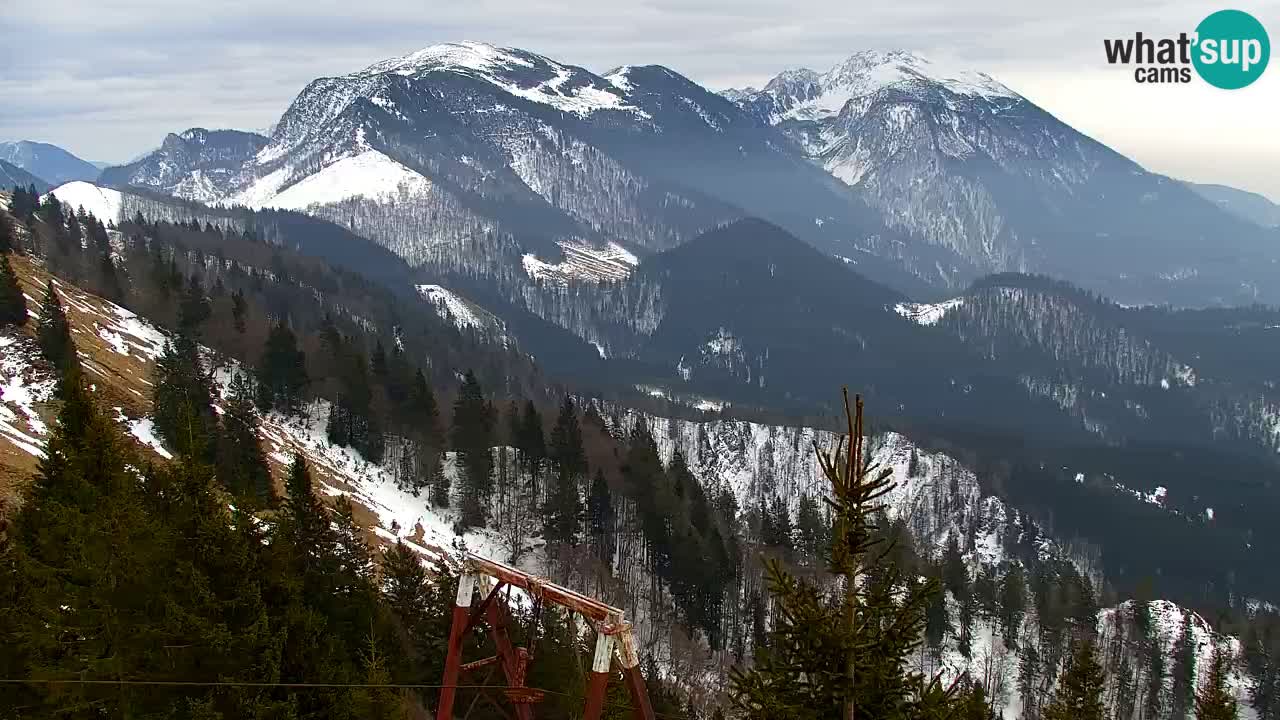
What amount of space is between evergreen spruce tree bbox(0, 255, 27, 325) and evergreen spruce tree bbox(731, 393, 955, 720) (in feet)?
258

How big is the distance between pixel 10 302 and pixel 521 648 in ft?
225

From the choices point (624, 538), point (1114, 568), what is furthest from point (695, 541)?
point (1114, 568)

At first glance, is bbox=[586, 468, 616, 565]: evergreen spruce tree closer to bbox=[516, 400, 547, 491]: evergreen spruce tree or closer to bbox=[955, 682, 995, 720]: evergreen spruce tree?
bbox=[516, 400, 547, 491]: evergreen spruce tree

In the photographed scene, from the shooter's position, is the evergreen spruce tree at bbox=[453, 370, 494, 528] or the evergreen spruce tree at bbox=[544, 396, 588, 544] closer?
the evergreen spruce tree at bbox=[453, 370, 494, 528]

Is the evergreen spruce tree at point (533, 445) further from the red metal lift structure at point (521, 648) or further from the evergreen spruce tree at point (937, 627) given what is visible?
the red metal lift structure at point (521, 648)

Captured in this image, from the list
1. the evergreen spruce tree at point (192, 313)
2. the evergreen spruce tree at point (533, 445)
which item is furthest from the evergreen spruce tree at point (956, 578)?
the evergreen spruce tree at point (192, 313)

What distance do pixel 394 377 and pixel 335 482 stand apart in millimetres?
26717

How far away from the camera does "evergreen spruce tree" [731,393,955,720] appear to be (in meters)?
12.1

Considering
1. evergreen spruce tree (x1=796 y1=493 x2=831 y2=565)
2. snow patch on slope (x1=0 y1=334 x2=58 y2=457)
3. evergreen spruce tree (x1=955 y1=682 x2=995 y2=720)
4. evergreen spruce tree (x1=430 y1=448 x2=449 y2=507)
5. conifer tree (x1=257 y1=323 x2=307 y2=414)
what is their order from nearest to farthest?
evergreen spruce tree (x1=955 y1=682 x2=995 y2=720), snow patch on slope (x1=0 y1=334 x2=58 y2=457), evergreen spruce tree (x1=430 y1=448 x2=449 y2=507), conifer tree (x1=257 y1=323 x2=307 y2=414), evergreen spruce tree (x1=796 y1=493 x2=831 y2=565)

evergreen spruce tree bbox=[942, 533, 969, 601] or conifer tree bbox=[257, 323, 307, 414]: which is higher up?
conifer tree bbox=[257, 323, 307, 414]

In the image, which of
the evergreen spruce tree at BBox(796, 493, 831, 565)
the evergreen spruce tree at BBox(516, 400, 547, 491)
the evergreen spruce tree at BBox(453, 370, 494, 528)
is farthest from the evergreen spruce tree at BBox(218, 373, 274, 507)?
the evergreen spruce tree at BBox(796, 493, 831, 565)

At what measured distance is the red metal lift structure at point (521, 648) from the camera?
67.9 ft

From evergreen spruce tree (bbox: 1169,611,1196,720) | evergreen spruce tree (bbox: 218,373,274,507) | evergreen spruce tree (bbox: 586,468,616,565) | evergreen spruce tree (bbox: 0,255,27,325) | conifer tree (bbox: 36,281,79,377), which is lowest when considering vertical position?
evergreen spruce tree (bbox: 1169,611,1196,720)

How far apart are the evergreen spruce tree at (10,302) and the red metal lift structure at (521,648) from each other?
6577 cm
